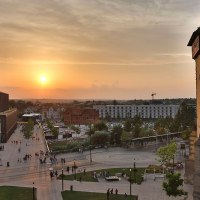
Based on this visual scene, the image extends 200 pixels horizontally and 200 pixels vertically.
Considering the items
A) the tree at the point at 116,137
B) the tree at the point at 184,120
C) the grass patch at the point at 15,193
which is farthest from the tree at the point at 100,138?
the grass patch at the point at 15,193

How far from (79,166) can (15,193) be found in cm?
2025

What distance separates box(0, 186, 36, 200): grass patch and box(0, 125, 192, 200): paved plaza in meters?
1.17

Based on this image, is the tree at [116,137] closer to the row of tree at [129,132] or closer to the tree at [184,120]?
the row of tree at [129,132]

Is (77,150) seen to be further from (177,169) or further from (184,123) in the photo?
(184,123)

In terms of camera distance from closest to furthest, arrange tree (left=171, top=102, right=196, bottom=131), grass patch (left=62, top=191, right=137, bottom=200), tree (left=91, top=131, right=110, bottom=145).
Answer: grass patch (left=62, top=191, right=137, bottom=200) < tree (left=91, top=131, right=110, bottom=145) < tree (left=171, top=102, right=196, bottom=131)

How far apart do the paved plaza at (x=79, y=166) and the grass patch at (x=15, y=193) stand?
3.83 feet

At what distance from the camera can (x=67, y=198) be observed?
46.8 m

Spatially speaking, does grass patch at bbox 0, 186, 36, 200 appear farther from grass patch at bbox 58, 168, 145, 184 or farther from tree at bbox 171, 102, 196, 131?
tree at bbox 171, 102, 196, 131

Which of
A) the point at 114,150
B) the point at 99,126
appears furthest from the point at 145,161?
the point at 99,126

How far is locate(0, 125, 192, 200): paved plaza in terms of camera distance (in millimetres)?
49875

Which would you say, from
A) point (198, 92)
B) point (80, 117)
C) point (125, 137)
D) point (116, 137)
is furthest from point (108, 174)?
point (80, 117)

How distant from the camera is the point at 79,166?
68688 millimetres

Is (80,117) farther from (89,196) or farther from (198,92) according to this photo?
(198,92)

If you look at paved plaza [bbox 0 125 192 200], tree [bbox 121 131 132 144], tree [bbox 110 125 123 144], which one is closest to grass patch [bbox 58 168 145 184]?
paved plaza [bbox 0 125 192 200]
